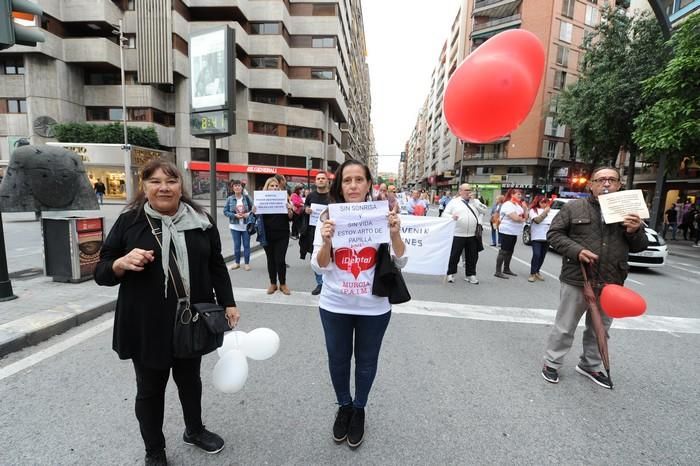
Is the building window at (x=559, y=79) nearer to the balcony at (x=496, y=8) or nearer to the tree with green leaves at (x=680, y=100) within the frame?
the balcony at (x=496, y=8)

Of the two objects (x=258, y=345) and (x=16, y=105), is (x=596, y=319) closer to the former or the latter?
(x=258, y=345)

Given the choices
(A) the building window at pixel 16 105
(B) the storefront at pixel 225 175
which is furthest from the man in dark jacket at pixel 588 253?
(A) the building window at pixel 16 105

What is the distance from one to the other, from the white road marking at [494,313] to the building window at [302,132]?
32.4 meters

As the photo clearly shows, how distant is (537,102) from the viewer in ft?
130

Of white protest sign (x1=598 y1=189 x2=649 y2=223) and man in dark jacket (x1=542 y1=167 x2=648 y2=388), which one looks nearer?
white protest sign (x1=598 y1=189 x2=649 y2=223)

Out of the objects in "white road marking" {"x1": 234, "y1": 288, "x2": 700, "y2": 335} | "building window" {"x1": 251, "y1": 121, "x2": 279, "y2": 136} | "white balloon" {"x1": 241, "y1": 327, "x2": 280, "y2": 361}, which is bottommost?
"white road marking" {"x1": 234, "y1": 288, "x2": 700, "y2": 335}

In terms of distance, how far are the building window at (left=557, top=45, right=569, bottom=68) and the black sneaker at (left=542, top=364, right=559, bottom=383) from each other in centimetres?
4757

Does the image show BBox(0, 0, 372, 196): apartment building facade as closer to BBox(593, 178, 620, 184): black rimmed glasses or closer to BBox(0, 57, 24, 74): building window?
BBox(0, 57, 24, 74): building window

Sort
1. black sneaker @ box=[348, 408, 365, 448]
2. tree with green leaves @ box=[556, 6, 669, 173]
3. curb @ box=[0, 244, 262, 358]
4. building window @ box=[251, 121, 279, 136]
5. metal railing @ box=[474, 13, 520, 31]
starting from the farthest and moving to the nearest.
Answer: metal railing @ box=[474, 13, 520, 31], building window @ box=[251, 121, 279, 136], tree with green leaves @ box=[556, 6, 669, 173], curb @ box=[0, 244, 262, 358], black sneaker @ box=[348, 408, 365, 448]

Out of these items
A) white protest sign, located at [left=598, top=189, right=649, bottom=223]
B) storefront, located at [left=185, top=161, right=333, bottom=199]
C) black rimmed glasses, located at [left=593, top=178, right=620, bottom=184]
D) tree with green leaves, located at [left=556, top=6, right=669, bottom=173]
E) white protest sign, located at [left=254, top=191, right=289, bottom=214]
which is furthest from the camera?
storefront, located at [left=185, top=161, right=333, bottom=199]

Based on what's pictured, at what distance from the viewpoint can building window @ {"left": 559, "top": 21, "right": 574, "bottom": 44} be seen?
38750 millimetres

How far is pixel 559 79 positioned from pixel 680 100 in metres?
35.7

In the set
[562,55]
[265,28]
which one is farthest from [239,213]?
[562,55]

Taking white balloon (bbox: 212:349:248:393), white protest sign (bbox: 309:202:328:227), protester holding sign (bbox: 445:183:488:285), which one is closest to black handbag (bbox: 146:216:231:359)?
white balloon (bbox: 212:349:248:393)
